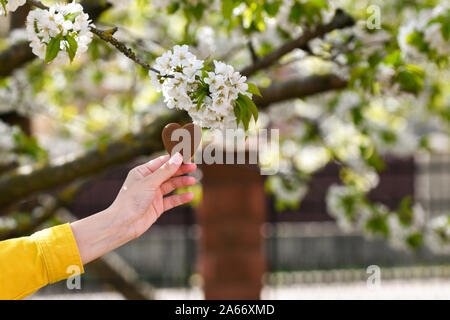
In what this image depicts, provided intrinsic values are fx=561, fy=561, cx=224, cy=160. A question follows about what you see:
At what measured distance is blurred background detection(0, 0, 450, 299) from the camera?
3.09 meters

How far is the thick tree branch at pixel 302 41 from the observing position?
3.07 metres

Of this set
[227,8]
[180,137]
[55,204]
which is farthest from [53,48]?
[55,204]

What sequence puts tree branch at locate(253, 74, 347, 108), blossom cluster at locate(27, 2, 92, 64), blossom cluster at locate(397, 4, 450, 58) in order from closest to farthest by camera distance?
blossom cluster at locate(27, 2, 92, 64)
blossom cluster at locate(397, 4, 450, 58)
tree branch at locate(253, 74, 347, 108)

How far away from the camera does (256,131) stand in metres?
4.43

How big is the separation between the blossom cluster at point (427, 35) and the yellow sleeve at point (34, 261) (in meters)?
1.99

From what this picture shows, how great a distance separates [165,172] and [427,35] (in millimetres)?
1718

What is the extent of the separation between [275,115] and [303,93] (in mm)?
1955

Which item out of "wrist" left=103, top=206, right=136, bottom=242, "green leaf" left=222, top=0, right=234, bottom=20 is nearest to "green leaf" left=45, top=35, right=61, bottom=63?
"wrist" left=103, top=206, right=136, bottom=242

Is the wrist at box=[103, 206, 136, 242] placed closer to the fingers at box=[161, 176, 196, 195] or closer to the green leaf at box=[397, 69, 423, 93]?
the fingers at box=[161, 176, 196, 195]

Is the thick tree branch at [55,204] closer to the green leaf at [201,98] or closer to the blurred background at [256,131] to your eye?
the blurred background at [256,131]

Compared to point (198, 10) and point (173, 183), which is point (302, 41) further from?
point (173, 183)

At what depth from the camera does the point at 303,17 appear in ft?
10.4

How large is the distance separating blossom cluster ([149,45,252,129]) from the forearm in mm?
401
